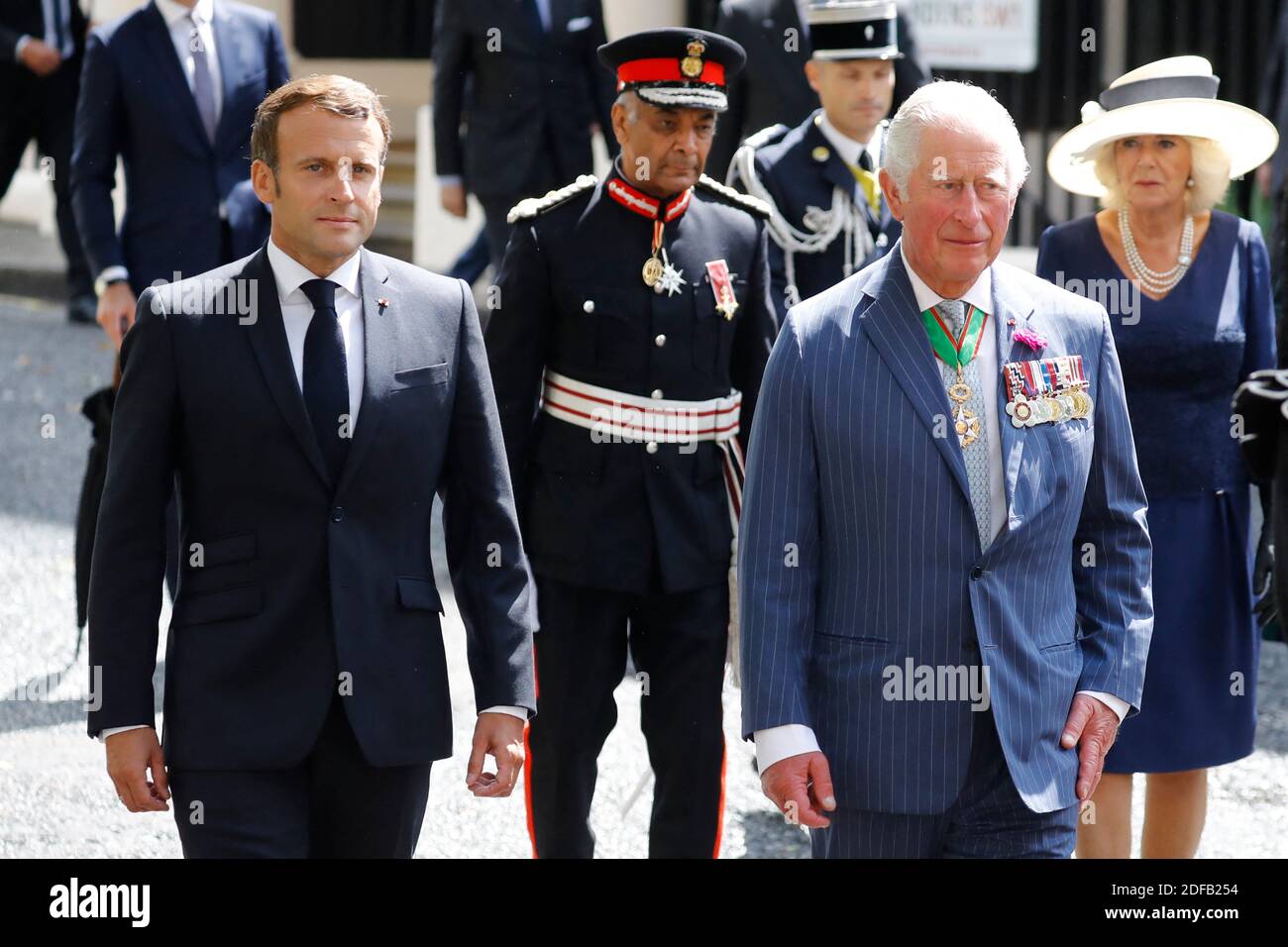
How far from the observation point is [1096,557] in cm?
341

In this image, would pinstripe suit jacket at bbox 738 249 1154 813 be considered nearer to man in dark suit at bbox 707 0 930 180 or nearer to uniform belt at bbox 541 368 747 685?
uniform belt at bbox 541 368 747 685

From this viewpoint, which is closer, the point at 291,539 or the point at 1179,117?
the point at 291,539

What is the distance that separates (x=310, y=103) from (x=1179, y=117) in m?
2.10

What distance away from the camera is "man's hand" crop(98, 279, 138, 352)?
19.6 feet

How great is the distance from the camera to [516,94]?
7.84 meters

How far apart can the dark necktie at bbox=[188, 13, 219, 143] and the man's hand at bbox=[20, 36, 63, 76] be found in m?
5.00

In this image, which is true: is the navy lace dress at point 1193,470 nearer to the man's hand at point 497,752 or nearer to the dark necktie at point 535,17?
the man's hand at point 497,752

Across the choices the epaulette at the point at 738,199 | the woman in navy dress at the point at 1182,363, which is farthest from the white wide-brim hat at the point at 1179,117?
the epaulette at the point at 738,199

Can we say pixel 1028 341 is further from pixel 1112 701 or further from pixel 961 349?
pixel 1112 701

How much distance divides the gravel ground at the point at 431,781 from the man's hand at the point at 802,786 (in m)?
1.71

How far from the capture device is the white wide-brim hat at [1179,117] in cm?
450

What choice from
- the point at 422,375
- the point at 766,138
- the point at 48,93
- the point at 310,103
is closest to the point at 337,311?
the point at 422,375

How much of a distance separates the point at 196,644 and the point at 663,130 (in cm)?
161
